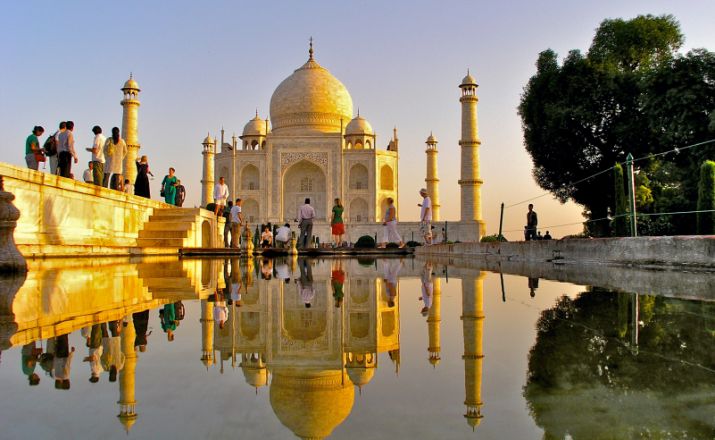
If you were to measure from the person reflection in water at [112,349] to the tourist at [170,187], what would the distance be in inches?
393

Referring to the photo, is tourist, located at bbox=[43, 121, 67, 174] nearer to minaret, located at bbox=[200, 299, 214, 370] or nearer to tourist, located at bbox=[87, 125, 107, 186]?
tourist, located at bbox=[87, 125, 107, 186]

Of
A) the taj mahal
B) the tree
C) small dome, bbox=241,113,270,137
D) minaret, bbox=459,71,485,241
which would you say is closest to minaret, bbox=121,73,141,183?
the taj mahal

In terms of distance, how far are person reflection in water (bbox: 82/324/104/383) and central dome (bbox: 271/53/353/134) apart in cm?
3269

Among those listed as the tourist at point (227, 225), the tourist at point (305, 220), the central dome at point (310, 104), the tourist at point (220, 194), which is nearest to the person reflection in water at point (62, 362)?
the tourist at point (305, 220)

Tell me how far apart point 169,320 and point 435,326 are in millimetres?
881

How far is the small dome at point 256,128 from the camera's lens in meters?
36.3

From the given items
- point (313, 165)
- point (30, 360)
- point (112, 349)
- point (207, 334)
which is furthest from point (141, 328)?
point (313, 165)

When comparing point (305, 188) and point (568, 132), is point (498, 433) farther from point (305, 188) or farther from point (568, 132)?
point (305, 188)

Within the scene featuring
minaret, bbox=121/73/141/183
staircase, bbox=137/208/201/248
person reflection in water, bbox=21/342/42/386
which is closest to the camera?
person reflection in water, bbox=21/342/42/386

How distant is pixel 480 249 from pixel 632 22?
558 inches

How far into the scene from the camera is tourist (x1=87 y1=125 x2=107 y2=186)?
27.7ft

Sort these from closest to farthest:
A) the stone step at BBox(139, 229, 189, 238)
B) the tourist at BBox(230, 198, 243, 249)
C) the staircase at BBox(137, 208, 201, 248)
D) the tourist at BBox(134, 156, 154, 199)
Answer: the staircase at BBox(137, 208, 201, 248), the stone step at BBox(139, 229, 189, 238), the tourist at BBox(134, 156, 154, 199), the tourist at BBox(230, 198, 243, 249)

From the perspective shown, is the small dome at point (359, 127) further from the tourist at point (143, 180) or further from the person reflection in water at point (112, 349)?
the person reflection in water at point (112, 349)

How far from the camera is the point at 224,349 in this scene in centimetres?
153
